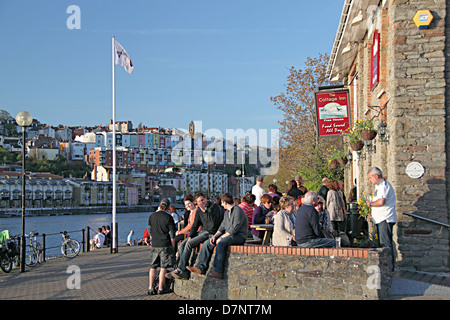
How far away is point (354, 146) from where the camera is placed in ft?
47.2

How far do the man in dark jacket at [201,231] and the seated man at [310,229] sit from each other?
199 cm

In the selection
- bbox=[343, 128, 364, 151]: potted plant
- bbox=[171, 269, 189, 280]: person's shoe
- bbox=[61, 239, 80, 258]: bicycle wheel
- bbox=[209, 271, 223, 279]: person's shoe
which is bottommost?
bbox=[61, 239, 80, 258]: bicycle wheel

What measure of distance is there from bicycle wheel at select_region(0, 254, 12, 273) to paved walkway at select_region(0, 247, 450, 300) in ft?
0.65

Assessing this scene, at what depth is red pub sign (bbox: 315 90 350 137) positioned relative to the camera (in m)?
16.9

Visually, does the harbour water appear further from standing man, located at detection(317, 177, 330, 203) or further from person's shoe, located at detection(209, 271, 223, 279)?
person's shoe, located at detection(209, 271, 223, 279)

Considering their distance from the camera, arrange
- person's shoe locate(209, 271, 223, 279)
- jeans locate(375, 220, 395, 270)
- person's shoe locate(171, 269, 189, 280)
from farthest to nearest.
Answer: person's shoe locate(171, 269, 189, 280) → jeans locate(375, 220, 395, 270) → person's shoe locate(209, 271, 223, 279)

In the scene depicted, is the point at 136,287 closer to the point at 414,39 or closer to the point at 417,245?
the point at 417,245

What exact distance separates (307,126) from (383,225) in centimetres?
2227

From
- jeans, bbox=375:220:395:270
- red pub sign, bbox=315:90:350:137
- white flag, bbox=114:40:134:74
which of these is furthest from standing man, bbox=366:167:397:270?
white flag, bbox=114:40:134:74

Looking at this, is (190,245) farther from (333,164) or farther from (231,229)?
(333,164)

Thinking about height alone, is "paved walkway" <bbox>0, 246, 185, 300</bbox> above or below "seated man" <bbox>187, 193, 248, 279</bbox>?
below

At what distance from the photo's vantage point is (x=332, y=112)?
17141mm

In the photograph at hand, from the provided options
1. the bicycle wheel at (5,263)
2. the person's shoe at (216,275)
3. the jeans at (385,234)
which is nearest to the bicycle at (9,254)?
the bicycle wheel at (5,263)

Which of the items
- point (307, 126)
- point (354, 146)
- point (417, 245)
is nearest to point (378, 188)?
point (417, 245)
